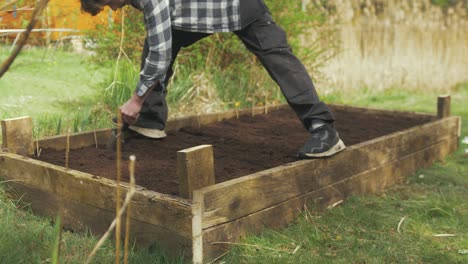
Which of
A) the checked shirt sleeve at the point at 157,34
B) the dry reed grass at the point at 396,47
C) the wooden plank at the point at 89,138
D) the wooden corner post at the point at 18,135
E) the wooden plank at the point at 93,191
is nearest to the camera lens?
the wooden plank at the point at 93,191

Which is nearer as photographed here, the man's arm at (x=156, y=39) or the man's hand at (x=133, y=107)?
the man's arm at (x=156, y=39)

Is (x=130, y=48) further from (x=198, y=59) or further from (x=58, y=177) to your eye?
(x=58, y=177)

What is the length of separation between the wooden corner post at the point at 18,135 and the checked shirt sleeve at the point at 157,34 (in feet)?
2.90

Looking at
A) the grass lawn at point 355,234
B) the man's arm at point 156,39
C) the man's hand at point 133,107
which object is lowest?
the grass lawn at point 355,234

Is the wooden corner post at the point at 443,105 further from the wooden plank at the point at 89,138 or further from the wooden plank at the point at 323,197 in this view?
the wooden plank at the point at 89,138

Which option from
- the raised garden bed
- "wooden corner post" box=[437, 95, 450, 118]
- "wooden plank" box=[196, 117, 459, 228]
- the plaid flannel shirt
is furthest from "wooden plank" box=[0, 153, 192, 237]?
"wooden corner post" box=[437, 95, 450, 118]

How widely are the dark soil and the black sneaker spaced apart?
0.83 ft

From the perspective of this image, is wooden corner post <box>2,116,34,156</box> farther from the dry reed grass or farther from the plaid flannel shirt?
the dry reed grass

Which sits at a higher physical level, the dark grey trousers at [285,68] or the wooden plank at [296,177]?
the dark grey trousers at [285,68]

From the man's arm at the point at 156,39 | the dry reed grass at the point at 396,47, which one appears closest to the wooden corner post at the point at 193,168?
the man's arm at the point at 156,39

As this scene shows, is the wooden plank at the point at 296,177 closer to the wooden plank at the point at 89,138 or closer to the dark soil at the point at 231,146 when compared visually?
the dark soil at the point at 231,146

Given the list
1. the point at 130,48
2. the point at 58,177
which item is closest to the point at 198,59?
the point at 130,48

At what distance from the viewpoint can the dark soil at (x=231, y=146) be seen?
3297mm

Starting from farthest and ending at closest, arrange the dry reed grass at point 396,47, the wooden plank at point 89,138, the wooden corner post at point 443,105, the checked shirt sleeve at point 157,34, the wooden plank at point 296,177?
the dry reed grass at point 396,47
the wooden corner post at point 443,105
the wooden plank at point 89,138
the checked shirt sleeve at point 157,34
the wooden plank at point 296,177
